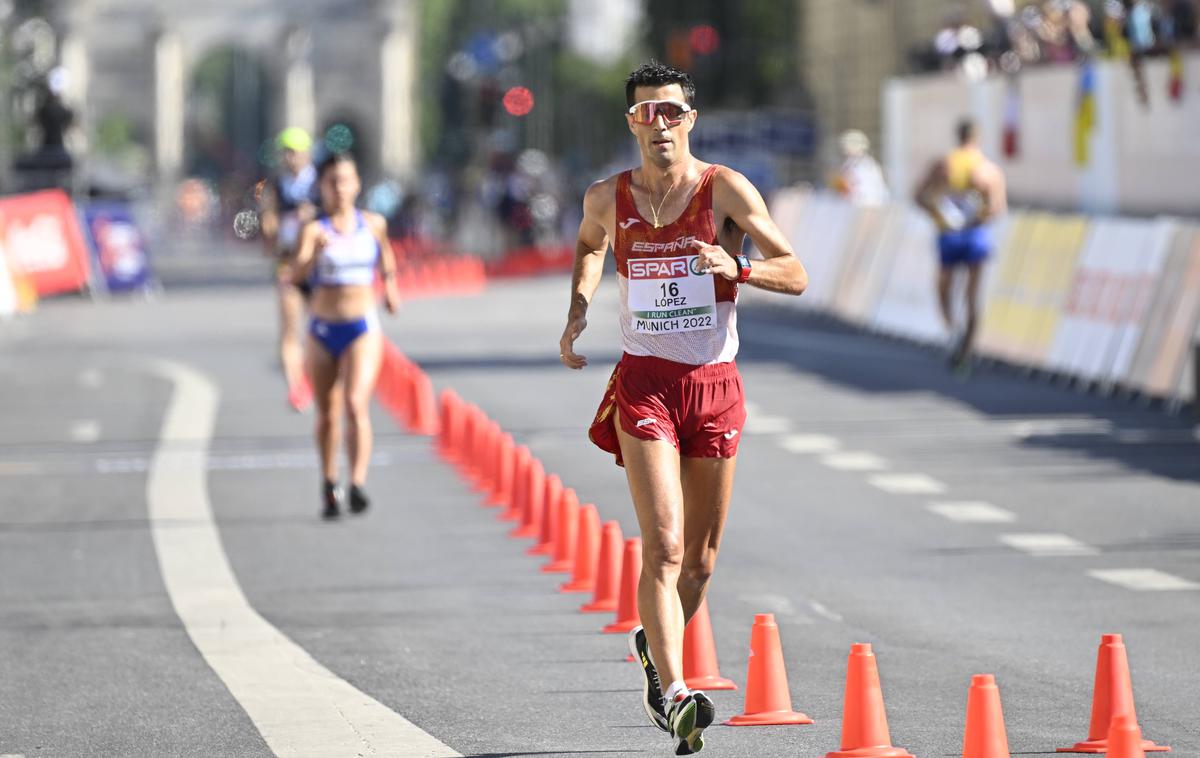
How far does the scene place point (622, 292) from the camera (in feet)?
27.0

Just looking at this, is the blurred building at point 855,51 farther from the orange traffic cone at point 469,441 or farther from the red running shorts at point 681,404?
the red running shorts at point 681,404

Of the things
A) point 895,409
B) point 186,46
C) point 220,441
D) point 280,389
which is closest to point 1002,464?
point 895,409

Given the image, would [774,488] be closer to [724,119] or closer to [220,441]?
[220,441]

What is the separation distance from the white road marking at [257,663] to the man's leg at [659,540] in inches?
28.4

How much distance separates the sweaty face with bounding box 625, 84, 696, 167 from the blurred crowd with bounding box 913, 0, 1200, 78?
57.6 ft

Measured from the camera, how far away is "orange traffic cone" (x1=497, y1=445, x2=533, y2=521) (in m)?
14.3

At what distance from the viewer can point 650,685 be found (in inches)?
315

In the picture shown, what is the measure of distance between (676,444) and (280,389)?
53.1 ft

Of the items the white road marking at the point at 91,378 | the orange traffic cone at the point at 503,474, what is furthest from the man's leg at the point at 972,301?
the orange traffic cone at the point at 503,474

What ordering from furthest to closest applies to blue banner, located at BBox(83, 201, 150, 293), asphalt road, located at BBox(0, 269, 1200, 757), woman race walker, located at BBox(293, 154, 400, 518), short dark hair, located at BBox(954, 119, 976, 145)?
1. blue banner, located at BBox(83, 201, 150, 293)
2. short dark hair, located at BBox(954, 119, 976, 145)
3. woman race walker, located at BBox(293, 154, 400, 518)
4. asphalt road, located at BBox(0, 269, 1200, 757)

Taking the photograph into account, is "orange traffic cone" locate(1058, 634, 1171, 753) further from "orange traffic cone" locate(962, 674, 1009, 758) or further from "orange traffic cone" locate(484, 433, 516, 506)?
"orange traffic cone" locate(484, 433, 516, 506)

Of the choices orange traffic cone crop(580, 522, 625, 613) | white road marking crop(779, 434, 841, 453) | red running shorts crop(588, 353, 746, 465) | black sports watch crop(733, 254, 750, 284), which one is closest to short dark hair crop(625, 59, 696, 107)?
black sports watch crop(733, 254, 750, 284)

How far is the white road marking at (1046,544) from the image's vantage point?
12992mm

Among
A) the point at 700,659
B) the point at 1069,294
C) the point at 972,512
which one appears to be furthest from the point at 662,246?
the point at 1069,294
